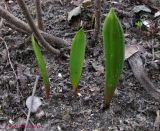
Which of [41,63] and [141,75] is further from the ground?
[41,63]

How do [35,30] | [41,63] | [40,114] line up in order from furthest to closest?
1. [35,30]
2. [40,114]
3. [41,63]

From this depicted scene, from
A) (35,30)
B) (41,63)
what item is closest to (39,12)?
(35,30)

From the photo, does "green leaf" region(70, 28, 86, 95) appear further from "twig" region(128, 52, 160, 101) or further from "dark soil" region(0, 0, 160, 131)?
"twig" region(128, 52, 160, 101)

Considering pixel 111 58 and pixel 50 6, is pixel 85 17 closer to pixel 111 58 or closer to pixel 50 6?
pixel 50 6

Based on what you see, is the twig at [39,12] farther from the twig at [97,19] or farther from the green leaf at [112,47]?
Result: the green leaf at [112,47]

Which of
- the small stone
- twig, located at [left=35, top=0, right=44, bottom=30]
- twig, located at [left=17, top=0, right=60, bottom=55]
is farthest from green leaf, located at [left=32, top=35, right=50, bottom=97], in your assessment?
twig, located at [left=35, top=0, right=44, bottom=30]

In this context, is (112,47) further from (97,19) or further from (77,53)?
(97,19)

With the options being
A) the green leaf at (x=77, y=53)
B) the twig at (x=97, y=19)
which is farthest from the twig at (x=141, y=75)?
the green leaf at (x=77, y=53)
